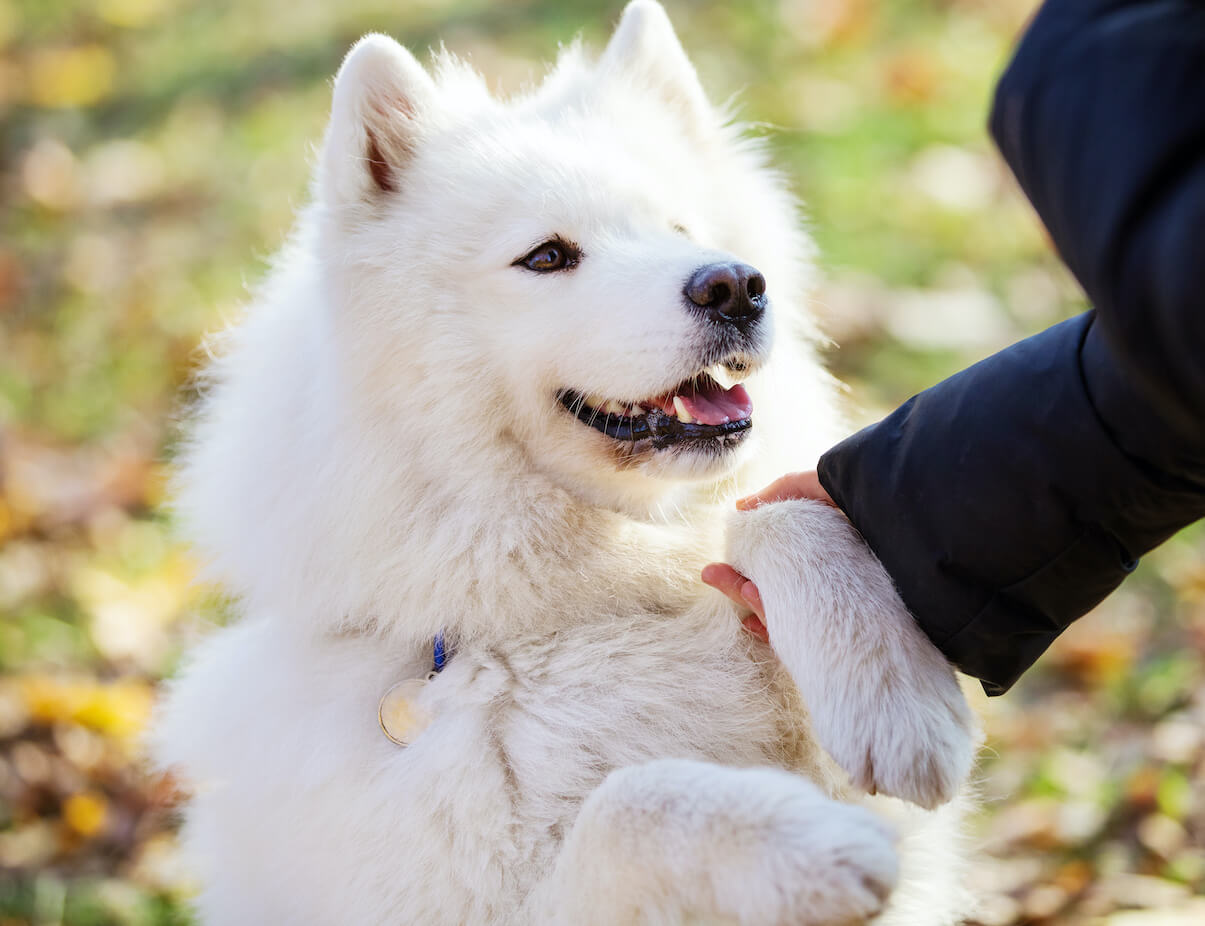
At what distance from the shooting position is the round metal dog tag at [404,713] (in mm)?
2441

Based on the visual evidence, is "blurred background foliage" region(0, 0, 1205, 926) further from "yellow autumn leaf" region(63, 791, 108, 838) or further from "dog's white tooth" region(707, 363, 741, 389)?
"dog's white tooth" region(707, 363, 741, 389)

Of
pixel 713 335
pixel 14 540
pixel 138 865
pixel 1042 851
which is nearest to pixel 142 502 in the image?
pixel 14 540

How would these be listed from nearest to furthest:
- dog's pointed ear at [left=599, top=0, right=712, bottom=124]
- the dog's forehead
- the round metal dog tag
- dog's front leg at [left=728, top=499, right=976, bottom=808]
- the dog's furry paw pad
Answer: the dog's furry paw pad < dog's front leg at [left=728, top=499, right=976, bottom=808] < the round metal dog tag < the dog's forehead < dog's pointed ear at [left=599, top=0, right=712, bottom=124]

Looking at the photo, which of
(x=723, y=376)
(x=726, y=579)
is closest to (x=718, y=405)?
(x=723, y=376)

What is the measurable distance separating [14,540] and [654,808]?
4082mm

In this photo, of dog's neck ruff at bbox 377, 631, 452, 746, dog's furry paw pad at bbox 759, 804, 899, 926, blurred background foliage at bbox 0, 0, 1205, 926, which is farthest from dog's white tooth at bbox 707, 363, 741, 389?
blurred background foliage at bbox 0, 0, 1205, 926

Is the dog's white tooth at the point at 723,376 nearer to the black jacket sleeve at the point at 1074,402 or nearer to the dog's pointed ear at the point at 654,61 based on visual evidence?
the black jacket sleeve at the point at 1074,402

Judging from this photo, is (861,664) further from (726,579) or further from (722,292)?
(722,292)

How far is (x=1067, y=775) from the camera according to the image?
3967 millimetres

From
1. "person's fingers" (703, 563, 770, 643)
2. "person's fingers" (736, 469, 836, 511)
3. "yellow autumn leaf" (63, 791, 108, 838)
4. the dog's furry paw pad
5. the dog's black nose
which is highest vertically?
the dog's black nose

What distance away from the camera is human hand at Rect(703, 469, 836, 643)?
8.11 feet

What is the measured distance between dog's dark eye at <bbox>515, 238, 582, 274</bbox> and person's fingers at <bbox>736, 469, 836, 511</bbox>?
0.76 m

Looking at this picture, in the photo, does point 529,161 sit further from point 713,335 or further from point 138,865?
point 138,865

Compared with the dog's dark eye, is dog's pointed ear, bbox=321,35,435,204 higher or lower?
higher
